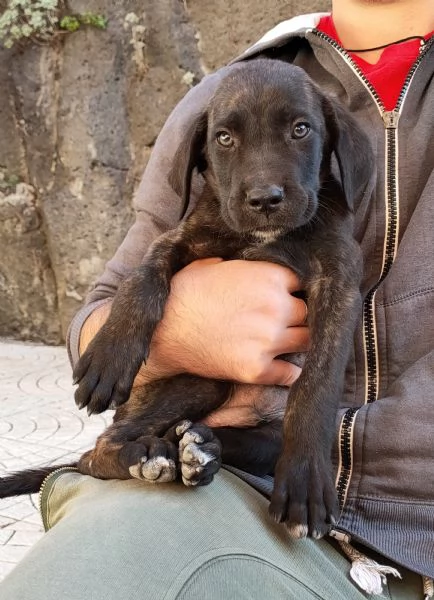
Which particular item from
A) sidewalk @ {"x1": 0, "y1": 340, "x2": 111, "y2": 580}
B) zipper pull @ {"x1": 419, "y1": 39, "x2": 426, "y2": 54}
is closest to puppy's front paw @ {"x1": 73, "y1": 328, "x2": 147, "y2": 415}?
zipper pull @ {"x1": 419, "y1": 39, "x2": 426, "y2": 54}

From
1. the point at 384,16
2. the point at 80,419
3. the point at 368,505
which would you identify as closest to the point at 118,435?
the point at 368,505

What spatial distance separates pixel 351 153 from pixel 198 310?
0.56m

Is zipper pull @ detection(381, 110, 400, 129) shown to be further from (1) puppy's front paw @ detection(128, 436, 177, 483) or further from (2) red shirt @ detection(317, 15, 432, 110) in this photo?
(1) puppy's front paw @ detection(128, 436, 177, 483)

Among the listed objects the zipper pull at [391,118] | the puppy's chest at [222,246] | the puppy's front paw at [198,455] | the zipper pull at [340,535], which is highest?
the zipper pull at [391,118]

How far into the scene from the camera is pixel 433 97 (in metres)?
1.92

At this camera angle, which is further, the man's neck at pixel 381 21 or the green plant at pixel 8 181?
the green plant at pixel 8 181

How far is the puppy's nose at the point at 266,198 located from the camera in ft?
6.05

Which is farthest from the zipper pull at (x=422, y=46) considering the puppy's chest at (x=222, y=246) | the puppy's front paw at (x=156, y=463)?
the puppy's front paw at (x=156, y=463)

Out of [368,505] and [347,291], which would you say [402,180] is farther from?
[368,505]

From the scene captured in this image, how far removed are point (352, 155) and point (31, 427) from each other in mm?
3045

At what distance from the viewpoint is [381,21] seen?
2.11 m

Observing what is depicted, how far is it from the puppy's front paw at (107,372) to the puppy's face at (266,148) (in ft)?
1.39

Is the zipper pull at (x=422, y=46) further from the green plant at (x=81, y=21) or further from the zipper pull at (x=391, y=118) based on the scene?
the green plant at (x=81, y=21)

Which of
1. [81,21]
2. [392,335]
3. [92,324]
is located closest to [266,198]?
[392,335]
